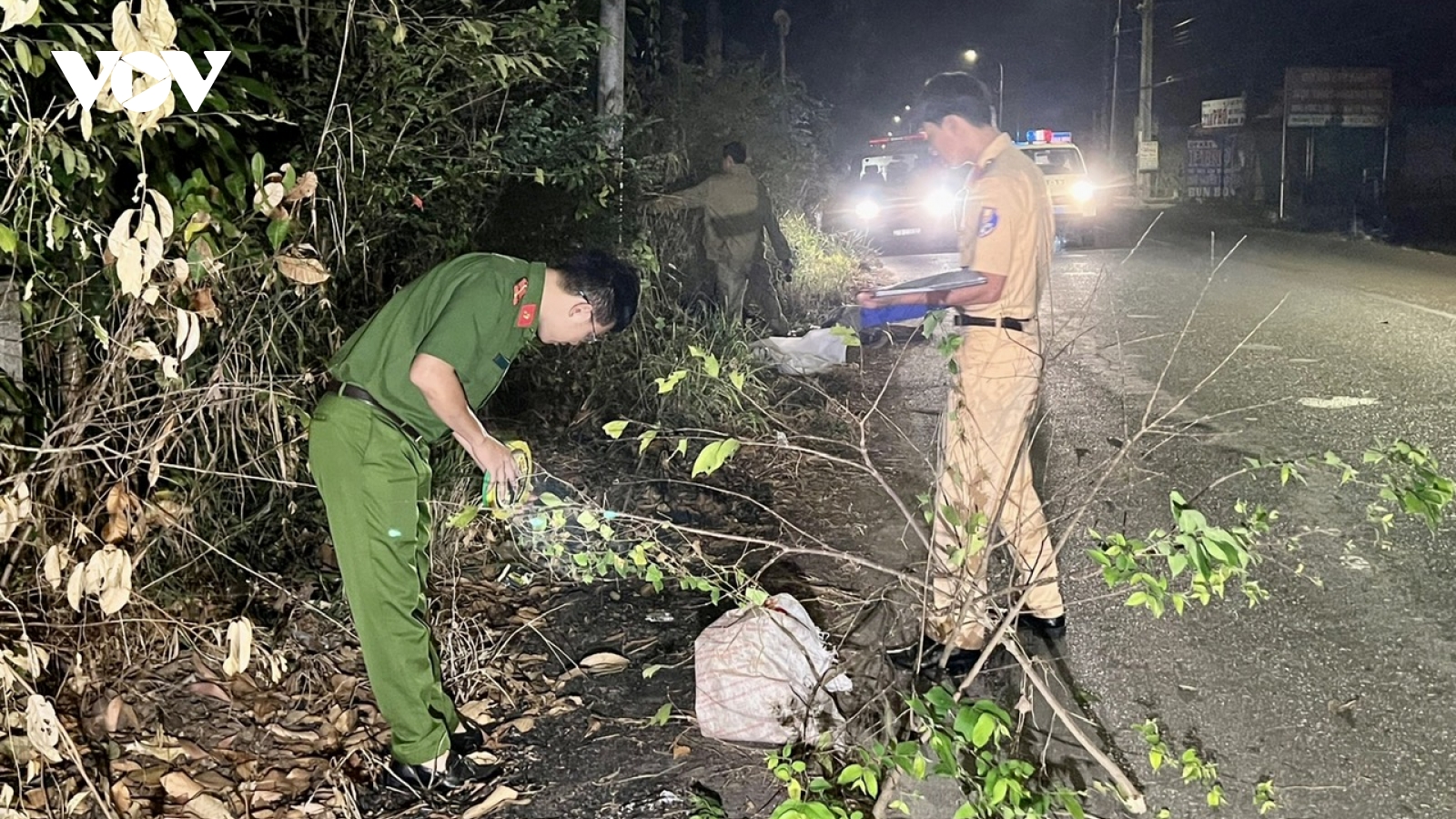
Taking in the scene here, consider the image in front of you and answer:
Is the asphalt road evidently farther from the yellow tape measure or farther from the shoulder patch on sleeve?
the yellow tape measure

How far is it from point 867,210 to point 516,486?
14.9 m

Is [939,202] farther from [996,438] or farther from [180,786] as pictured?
[180,786]

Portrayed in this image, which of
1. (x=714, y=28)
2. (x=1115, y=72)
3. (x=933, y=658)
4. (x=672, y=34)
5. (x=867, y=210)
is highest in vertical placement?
(x=1115, y=72)

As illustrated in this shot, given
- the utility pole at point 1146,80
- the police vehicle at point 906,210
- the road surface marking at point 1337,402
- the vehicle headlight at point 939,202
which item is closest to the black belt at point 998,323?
the road surface marking at point 1337,402

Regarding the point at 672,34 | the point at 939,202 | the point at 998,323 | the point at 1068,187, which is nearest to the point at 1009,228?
the point at 998,323

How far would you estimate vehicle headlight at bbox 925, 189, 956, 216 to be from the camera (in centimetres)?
1716

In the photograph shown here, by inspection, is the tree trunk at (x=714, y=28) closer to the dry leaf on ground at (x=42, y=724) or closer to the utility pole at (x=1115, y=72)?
the dry leaf on ground at (x=42, y=724)

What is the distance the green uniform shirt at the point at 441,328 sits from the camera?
3.09 metres

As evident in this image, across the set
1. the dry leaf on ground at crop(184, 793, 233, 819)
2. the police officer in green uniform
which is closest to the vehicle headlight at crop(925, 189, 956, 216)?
the police officer in green uniform

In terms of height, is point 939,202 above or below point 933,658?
above

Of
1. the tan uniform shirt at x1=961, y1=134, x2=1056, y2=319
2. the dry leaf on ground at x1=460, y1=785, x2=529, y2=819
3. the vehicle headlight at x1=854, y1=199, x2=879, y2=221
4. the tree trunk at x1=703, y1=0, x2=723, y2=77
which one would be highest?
the tree trunk at x1=703, y1=0, x2=723, y2=77

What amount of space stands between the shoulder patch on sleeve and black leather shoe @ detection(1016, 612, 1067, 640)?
128 cm

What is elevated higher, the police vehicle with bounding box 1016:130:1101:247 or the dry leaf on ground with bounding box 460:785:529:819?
the police vehicle with bounding box 1016:130:1101:247

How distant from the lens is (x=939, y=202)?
56.7 ft
